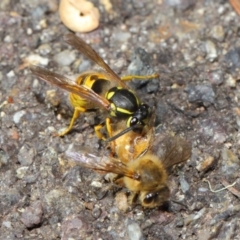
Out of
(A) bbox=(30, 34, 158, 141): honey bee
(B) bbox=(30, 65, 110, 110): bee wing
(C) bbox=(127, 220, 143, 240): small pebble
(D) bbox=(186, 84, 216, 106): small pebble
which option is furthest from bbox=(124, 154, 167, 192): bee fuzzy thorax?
(D) bbox=(186, 84, 216, 106): small pebble

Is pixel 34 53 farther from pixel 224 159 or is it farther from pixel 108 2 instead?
pixel 224 159

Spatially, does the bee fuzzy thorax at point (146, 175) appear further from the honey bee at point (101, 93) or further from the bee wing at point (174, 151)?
the honey bee at point (101, 93)

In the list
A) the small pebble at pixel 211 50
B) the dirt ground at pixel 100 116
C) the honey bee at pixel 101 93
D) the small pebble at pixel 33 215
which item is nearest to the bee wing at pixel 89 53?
the honey bee at pixel 101 93

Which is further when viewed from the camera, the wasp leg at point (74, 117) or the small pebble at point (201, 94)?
the small pebble at point (201, 94)

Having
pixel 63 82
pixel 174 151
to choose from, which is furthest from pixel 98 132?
pixel 174 151

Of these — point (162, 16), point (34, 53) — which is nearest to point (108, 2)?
point (162, 16)
